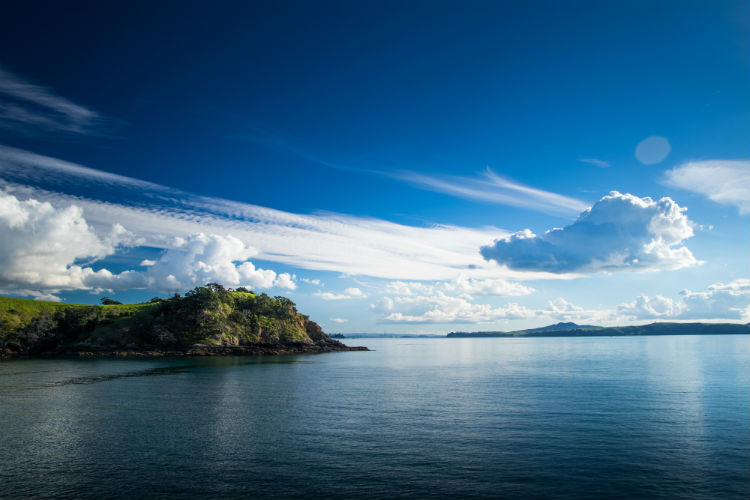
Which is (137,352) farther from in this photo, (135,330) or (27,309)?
(27,309)

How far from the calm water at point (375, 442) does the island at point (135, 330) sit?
309 ft

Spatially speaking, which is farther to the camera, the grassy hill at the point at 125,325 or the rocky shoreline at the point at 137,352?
the grassy hill at the point at 125,325

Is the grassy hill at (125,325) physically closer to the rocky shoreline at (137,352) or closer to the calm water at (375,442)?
the rocky shoreline at (137,352)

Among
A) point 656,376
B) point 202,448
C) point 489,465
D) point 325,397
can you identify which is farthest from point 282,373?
point 656,376

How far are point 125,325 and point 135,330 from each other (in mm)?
5436

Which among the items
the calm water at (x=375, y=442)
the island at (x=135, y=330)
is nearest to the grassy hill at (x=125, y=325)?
the island at (x=135, y=330)

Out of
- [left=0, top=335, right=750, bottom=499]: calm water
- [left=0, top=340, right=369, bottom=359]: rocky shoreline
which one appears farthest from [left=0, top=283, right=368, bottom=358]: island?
[left=0, top=335, right=750, bottom=499]: calm water

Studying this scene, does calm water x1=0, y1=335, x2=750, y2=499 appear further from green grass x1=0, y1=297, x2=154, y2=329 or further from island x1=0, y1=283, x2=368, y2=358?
green grass x1=0, y1=297, x2=154, y2=329

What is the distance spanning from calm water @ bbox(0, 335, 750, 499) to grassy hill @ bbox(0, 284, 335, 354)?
325ft

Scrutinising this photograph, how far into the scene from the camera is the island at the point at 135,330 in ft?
498

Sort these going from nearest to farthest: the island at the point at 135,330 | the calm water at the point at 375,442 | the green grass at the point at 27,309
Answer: the calm water at the point at 375,442, the island at the point at 135,330, the green grass at the point at 27,309

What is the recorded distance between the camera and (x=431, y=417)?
4894 centimetres

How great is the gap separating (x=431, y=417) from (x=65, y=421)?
138 ft

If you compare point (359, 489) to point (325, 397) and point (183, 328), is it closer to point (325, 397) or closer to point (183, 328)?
point (325, 397)
